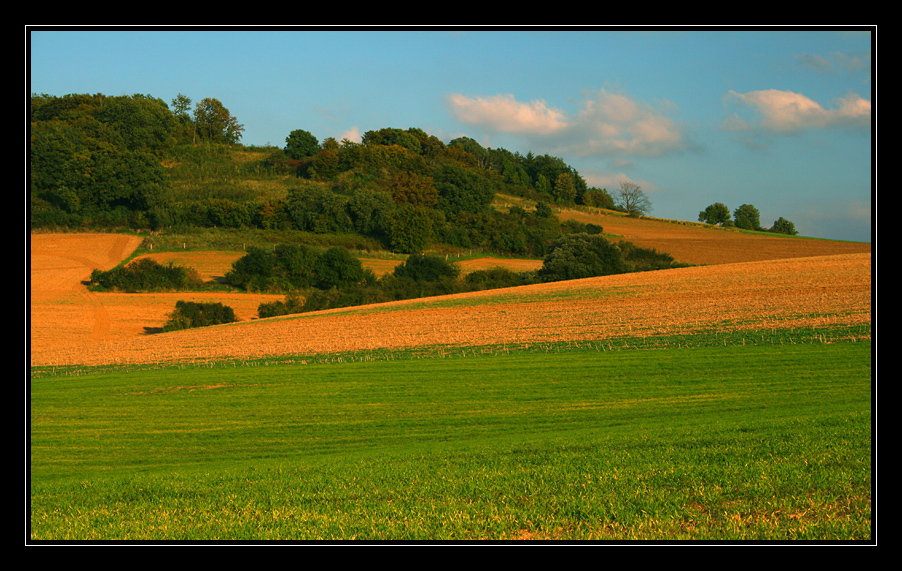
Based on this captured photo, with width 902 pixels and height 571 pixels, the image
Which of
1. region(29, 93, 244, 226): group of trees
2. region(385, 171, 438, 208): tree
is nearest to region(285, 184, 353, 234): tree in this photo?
region(385, 171, 438, 208): tree

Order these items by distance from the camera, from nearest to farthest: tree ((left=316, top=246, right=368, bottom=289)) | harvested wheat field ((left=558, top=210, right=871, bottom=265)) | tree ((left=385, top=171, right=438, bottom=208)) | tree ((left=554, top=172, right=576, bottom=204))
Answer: tree ((left=316, top=246, right=368, bottom=289))
harvested wheat field ((left=558, top=210, right=871, bottom=265))
tree ((left=385, top=171, right=438, bottom=208))
tree ((left=554, top=172, right=576, bottom=204))

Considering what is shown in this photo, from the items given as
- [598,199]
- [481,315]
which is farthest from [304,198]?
[598,199]

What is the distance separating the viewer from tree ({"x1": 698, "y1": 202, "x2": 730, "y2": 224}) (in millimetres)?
87250

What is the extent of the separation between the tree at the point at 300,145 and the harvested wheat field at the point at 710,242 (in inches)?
1843

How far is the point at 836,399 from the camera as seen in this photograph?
541 inches

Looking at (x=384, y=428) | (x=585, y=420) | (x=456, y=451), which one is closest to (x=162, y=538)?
(x=456, y=451)

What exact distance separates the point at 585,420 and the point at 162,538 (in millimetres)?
9304

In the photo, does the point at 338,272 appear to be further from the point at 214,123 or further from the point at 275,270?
the point at 214,123

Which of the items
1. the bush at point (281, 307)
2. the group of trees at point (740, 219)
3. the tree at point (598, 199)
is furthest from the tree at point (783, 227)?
the bush at point (281, 307)

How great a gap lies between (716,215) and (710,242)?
67.0 feet

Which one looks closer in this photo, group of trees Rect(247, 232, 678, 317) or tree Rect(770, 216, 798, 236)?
group of trees Rect(247, 232, 678, 317)

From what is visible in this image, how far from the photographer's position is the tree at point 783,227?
83144 mm

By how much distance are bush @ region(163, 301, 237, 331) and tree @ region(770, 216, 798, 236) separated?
227ft

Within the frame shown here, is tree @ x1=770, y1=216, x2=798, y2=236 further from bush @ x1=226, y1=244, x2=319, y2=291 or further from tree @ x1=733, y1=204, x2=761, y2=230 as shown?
bush @ x1=226, y1=244, x2=319, y2=291
